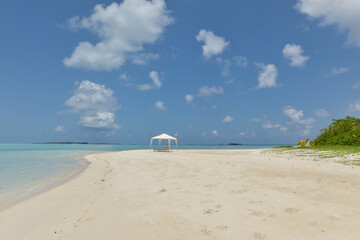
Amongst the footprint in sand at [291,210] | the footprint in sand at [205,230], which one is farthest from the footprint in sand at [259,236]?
the footprint in sand at [291,210]

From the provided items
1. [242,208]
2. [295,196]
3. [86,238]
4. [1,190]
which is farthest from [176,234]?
[1,190]

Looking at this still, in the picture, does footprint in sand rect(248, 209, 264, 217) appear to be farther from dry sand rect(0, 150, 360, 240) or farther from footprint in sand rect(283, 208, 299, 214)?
footprint in sand rect(283, 208, 299, 214)

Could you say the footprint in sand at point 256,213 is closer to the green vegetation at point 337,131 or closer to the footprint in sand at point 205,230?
the footprint in sand at point 205,230

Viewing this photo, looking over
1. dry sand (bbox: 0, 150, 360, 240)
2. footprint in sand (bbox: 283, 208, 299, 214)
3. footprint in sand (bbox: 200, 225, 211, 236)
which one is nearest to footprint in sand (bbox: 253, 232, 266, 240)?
dry sand (bbox: 0, 150, 360, 240)

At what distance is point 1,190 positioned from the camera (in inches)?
298

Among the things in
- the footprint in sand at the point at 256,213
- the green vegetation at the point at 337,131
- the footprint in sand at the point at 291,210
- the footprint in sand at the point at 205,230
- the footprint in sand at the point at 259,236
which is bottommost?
the footprint in sand at the point at 205,230

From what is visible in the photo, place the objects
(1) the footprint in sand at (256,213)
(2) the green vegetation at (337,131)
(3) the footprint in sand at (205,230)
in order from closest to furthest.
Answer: (3) the footprint in sand at (205,230)
(1) the footprint in sand at (256,213)
(2) the green vegetation at (337,131)

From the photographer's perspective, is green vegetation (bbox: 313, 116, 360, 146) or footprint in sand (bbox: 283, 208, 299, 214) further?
green vegetation (bbox: 313, 116, 360, 146)

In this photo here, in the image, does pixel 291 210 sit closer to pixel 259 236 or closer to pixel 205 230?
pixel 259 236

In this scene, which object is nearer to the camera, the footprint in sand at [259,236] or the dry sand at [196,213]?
the footprint in sand at [259,236]

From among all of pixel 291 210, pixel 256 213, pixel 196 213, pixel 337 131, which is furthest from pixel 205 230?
pixel 337 131

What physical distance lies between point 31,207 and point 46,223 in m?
1.73

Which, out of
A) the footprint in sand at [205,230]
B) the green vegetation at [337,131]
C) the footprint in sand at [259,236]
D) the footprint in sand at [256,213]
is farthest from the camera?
the green vegetation at [337,131]

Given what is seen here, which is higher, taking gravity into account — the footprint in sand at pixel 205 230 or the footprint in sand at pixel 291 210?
the footprint in sand at pixel 291 210
